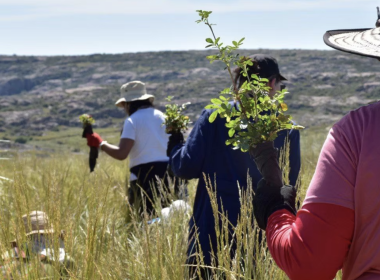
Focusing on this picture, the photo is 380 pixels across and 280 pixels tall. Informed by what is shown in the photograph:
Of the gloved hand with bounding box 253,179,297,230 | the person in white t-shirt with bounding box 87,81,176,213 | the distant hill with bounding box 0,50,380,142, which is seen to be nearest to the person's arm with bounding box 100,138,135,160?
the person in white t-shirt with bounding box 87,81,176,213

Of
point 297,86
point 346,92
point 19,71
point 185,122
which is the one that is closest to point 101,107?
point 297,86

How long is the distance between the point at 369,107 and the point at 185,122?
244 centimetres

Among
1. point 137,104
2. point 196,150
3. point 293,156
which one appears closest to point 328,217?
point 196,150

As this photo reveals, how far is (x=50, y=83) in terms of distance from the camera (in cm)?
11981

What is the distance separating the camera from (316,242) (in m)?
1.34

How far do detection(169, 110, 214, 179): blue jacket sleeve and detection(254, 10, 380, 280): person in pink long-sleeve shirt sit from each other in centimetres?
145

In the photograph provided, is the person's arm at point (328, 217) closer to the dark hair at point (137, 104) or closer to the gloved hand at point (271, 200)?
the gloved hand at point (271, 200)

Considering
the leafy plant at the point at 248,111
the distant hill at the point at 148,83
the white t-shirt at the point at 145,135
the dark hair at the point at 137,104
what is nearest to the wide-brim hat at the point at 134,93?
the dark hair at the point at 137,104

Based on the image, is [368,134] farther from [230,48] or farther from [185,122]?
[185,122]

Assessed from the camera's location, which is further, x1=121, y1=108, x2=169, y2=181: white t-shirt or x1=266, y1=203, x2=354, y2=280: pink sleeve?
x1=121, y1=108, x2=169, y2=181: white t-shirt

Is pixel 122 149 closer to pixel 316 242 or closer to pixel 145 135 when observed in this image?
pixel 145 135

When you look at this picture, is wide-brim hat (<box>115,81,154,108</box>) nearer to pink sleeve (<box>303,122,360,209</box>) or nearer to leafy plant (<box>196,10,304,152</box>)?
leafy plant (<box>196,10,304,152</box>)

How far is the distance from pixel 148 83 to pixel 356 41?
341 ft

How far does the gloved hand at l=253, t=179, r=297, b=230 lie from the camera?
155cm
